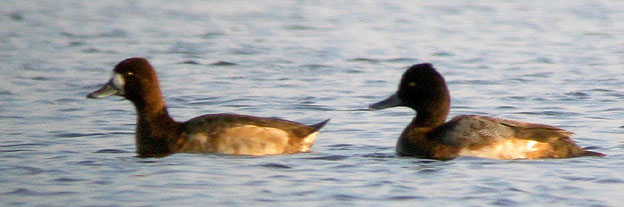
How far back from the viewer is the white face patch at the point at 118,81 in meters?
11.5

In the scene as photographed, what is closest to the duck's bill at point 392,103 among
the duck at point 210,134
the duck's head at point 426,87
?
the duck's head at point 426,87

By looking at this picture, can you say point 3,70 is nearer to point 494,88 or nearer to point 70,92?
point 70,92

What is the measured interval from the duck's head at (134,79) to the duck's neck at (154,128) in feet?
0.16

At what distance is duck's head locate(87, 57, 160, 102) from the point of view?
37.7 ft

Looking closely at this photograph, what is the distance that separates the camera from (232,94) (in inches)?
607

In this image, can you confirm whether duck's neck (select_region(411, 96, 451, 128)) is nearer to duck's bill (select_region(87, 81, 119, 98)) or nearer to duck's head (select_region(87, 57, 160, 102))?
duck's head (select_region(87, 57, 160, 102))

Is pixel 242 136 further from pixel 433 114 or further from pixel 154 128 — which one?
pixel 433 114

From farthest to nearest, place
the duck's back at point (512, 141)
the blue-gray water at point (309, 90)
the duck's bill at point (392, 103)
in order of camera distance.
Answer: the duck's bill at point (392, 103) → the duck's back at point (512, 141) → the blue-gray water at point (309, 90)

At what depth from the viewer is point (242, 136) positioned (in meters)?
11.2

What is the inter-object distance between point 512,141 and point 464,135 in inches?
15.4

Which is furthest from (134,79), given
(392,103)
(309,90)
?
(309,90)

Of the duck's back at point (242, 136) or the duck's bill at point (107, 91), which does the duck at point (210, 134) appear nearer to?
the duck's back at point (242, 136)

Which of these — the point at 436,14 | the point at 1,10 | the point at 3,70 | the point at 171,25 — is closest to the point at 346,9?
the point at 436,14

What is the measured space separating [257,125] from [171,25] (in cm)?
1111
